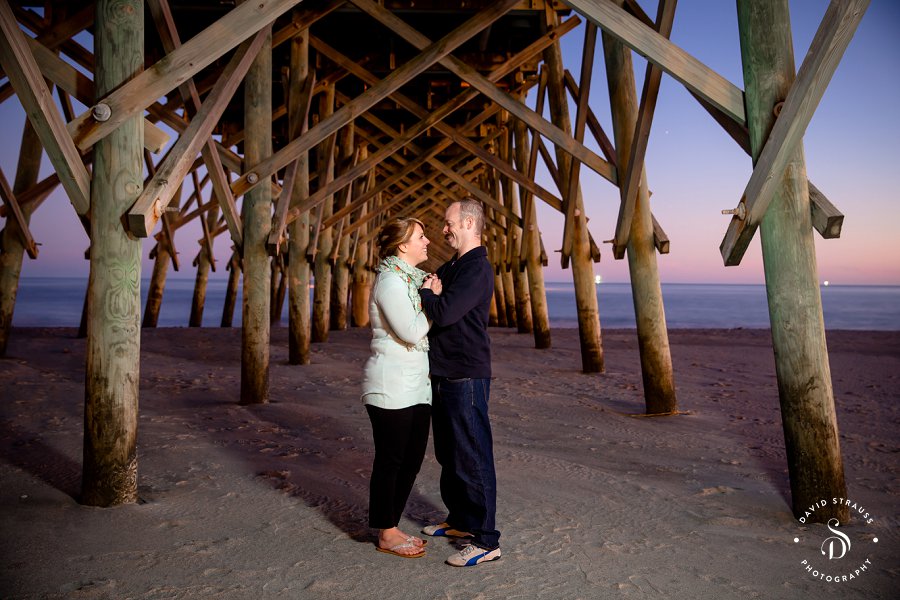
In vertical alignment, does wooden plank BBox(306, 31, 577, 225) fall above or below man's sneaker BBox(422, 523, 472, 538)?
above

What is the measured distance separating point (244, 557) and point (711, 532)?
6.01 feet

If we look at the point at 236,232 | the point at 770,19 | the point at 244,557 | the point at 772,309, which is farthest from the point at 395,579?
the point at 236,232

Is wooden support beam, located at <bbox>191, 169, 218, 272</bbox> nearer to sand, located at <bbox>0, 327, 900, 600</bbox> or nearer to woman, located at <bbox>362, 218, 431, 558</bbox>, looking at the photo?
sand, located at <bbox>0, 327, 900, 600</bbox>

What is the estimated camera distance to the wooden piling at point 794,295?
2746mm

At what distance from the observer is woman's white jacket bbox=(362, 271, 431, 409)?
2.30 meters

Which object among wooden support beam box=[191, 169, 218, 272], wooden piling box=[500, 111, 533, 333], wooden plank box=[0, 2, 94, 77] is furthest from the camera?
wooden piling box=[500, 111, 533, 333]

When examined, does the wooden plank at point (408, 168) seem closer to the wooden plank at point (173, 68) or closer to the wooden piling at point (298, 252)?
the wooden piling at point (298, 252)

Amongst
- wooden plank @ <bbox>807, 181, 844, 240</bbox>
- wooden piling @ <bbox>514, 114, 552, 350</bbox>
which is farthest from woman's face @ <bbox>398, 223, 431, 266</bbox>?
wooden piling @ <bbox>514, 114, 552, 350</bbox>

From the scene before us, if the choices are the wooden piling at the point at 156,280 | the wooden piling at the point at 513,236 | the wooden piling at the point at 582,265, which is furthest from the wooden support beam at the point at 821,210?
the wooden piling at the point at 156,280

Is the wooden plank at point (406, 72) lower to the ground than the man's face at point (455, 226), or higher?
higher

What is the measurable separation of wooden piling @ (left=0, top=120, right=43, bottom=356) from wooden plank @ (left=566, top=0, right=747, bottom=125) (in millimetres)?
6389

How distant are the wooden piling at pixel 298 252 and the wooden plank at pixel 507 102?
146 cm

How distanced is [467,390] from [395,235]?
63 centimetres

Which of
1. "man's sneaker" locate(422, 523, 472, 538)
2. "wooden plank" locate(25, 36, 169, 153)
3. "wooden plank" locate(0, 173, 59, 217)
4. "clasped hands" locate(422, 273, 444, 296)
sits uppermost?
"wooden plank" locate(0, 173, 59, 217)
